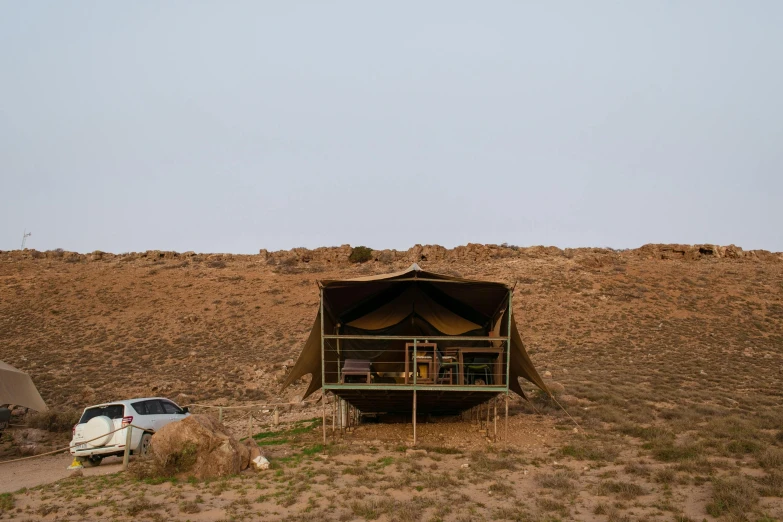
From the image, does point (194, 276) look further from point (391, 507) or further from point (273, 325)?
point (391, 507)

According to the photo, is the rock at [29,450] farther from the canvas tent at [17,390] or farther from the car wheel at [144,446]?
the car wheel at [144,446]

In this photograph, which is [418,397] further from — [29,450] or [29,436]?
[29,436]

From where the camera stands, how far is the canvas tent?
16.5m

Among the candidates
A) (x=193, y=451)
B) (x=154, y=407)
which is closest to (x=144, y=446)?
(x=154, y=407)

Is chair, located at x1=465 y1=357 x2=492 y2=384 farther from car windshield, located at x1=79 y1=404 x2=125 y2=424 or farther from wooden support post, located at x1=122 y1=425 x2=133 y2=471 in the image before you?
car windshield, located at x1=79 y1=404 x2=125 y2=424

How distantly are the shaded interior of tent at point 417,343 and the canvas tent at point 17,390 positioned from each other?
6.32 meters

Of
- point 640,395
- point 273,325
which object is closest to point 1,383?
point 640,395

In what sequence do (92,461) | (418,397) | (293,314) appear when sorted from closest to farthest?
(92,461) → (418,397) → (293,314)

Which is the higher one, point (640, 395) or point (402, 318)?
point (402, 318)

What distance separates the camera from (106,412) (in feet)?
49.5

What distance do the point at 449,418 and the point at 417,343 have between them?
381 centimetres

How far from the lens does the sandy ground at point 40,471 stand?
1288 centimetres

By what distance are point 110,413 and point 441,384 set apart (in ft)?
22.7

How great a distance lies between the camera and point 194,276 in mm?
45375
